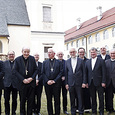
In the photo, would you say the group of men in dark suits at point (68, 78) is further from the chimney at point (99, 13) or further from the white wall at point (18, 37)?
the chimney at point (99, 13)

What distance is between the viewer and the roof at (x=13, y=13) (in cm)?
1950

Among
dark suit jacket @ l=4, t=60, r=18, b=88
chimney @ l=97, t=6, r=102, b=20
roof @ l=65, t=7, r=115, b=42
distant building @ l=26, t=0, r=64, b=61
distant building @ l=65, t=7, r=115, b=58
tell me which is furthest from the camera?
chimney @ l=97, t=6, r=102, b=20

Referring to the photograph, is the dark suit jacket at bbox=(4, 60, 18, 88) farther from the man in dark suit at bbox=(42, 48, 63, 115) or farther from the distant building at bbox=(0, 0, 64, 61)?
the distant building at bbox=(0, 0, 64, 61)

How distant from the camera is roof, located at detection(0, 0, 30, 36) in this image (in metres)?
19.5

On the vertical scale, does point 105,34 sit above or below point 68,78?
above

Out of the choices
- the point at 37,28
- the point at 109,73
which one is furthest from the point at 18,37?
the point at 109,73

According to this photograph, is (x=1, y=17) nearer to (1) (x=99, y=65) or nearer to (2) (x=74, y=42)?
(1) (x=99, y=65)

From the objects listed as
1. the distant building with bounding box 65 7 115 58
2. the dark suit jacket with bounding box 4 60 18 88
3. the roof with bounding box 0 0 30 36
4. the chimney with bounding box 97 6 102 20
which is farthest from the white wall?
the chimney with bounding box 97 6 102 20

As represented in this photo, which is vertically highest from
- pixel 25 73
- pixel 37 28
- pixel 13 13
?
pixel 13 13

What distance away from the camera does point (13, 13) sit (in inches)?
814

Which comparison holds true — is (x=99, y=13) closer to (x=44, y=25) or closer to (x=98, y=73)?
(x=44, y=25)

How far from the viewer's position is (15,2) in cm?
2205

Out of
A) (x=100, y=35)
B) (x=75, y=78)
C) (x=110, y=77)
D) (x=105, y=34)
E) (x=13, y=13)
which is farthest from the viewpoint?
(x=100, y=35)

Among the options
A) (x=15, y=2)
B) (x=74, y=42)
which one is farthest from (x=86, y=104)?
(x=74, y=42)
